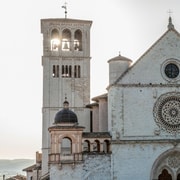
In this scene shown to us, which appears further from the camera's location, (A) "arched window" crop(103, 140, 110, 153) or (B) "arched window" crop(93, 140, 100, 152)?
(A) "arched window" crop(103, 140, 110, 153)

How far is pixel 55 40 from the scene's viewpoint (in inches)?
2062

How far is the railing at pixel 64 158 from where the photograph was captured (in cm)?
3938

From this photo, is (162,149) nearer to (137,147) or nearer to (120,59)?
(137,147)

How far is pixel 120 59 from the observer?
41906 mm

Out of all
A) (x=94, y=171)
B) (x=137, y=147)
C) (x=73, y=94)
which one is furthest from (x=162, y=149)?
(x=73, y=94)

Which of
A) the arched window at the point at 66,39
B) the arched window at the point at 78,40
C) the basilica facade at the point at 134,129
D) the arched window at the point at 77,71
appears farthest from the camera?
the arched window at the point at 78,40

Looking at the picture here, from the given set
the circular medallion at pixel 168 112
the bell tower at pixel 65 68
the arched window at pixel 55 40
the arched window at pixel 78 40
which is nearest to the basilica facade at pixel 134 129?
the circular medallion at pixel 168 112

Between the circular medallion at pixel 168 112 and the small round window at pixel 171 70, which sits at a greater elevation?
the small round window at pixel 171 70

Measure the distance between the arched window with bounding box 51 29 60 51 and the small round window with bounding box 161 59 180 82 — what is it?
44.8ft

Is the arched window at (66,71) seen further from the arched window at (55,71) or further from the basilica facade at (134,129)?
the basilica facade at (134,129)

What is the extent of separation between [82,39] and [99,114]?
9305 millimetres

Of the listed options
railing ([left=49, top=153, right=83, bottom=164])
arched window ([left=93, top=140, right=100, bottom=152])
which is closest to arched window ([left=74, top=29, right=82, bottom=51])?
arched window ([left=93, top=140, right=100, bottom=152])

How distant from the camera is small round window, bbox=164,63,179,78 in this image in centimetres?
4188

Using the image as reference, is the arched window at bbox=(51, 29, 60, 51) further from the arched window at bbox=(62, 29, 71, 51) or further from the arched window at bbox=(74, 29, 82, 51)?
the arched window at bbox=(74, 29, 82, 51)
